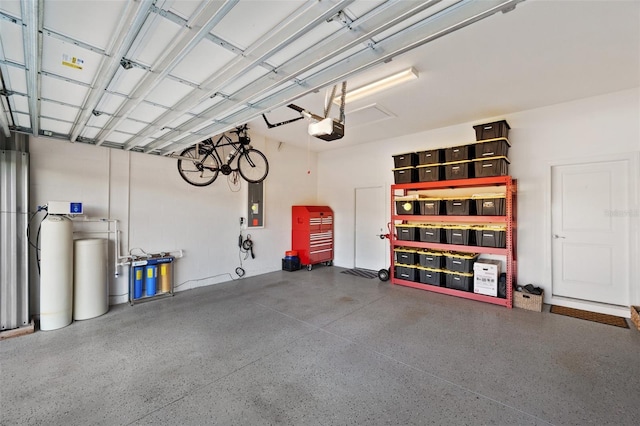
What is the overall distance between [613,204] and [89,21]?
5.80 metres

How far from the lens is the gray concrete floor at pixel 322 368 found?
5.92 ft

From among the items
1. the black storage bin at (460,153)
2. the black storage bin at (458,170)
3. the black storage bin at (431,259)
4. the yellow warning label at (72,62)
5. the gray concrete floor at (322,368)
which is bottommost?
the gray concrete floor at (322,368)

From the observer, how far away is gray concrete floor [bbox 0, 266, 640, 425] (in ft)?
5.92

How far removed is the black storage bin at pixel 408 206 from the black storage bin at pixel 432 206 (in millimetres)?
85

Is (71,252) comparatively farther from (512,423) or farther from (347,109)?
(512,423)

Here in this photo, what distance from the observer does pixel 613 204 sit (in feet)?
11.8

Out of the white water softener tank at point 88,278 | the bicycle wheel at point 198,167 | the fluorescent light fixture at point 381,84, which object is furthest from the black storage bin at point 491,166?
the white water softener tank at point 88,278

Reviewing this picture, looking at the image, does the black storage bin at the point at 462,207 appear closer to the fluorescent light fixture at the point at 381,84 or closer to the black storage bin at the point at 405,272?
the black storage bin at the point at 405,272

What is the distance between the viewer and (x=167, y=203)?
14.7 feet

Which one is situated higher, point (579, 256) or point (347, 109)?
point (347, 109)

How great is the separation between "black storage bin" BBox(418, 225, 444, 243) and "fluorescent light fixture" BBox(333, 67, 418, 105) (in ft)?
8.28

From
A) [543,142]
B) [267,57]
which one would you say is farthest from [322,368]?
[543,142]

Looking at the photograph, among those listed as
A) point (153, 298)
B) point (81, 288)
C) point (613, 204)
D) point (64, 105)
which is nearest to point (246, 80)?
point (64, 105)

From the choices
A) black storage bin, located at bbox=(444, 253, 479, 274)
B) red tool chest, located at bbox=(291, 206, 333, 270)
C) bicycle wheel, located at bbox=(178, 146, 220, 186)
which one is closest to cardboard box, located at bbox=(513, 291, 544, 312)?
black storage bin, located at bbox=(444, 253, 479, 274)
